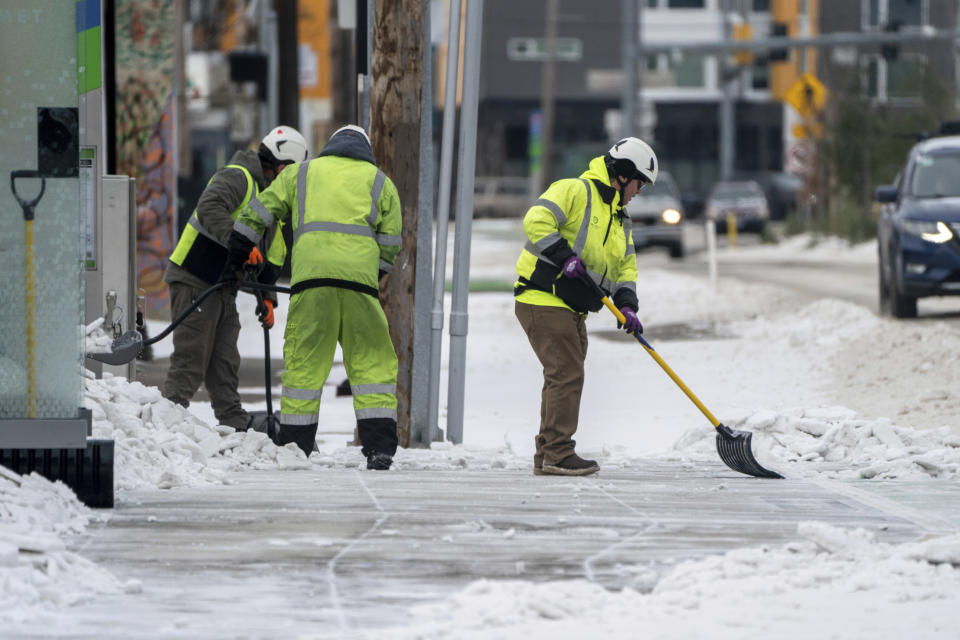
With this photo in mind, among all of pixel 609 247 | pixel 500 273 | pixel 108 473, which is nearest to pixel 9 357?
pixel 108 473

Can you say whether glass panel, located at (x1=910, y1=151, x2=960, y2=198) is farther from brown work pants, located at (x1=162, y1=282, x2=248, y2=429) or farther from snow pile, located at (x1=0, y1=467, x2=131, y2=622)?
snow pile, located at (x1=0, y1=467, x2=131, y2=622)

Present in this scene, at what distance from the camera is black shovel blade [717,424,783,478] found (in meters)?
8.70

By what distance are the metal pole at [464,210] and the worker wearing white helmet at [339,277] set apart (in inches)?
56.0

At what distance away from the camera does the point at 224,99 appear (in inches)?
1425

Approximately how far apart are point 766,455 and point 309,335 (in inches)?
100.0

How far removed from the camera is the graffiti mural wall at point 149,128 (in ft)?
58.9

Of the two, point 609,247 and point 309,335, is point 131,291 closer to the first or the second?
point 309,335

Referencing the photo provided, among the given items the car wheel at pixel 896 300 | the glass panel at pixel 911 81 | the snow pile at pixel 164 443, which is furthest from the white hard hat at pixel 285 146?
the glass panel at pixel 911 81

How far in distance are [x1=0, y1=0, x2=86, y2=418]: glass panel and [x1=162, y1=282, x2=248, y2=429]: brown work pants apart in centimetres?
300

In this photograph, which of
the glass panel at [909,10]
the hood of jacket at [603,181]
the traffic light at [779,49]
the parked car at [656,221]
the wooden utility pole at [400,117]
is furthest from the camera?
the glass panel at [909,10]

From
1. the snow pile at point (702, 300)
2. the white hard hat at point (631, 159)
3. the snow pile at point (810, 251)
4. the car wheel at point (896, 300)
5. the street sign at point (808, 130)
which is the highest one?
the street sign at point (808, 130)

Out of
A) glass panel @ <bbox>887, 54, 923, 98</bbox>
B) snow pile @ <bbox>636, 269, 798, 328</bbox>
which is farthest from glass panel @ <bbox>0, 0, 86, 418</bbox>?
glass panel @ <bbox>887, 54, 923, 98</bbox>

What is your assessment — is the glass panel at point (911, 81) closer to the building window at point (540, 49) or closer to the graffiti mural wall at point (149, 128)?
the graffiti mural wall at point (149, 128)

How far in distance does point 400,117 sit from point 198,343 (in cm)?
169
